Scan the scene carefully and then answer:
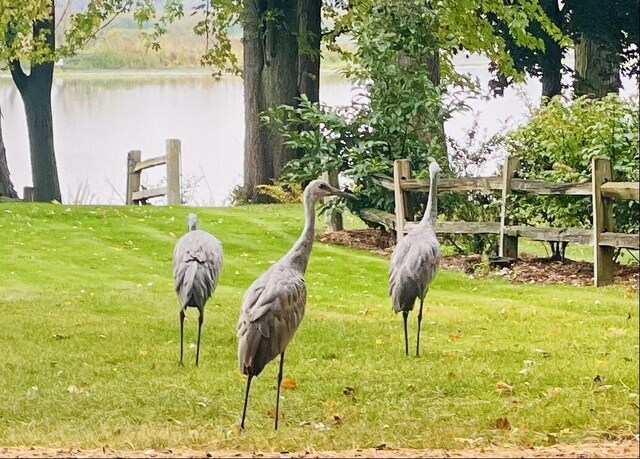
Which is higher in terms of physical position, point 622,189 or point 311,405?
point 622,189

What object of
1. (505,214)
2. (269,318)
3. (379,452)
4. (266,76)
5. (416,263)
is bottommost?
(379,452)

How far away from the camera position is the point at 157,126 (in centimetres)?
424

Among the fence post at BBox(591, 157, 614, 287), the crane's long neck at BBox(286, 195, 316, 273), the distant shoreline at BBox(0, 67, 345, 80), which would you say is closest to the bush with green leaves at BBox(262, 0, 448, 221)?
the distant shoreline at BBox(0, 67, 345, 80)

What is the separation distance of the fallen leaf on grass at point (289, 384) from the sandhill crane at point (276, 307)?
480mm

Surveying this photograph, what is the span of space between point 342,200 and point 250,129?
60cm

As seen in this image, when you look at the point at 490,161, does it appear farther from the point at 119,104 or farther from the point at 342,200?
the point at 119,104

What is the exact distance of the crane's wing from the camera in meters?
3.02

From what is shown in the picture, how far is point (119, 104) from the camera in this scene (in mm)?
4199

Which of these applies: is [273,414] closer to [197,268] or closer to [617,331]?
[197,268]

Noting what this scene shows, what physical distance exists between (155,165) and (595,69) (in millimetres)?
1586

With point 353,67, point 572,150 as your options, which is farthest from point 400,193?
point 353,67

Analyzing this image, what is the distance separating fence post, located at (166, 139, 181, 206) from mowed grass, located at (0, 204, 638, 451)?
8 centimetres

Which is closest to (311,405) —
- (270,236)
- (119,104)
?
(270,236)

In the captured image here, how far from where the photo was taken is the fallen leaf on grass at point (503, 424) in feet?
10.3
